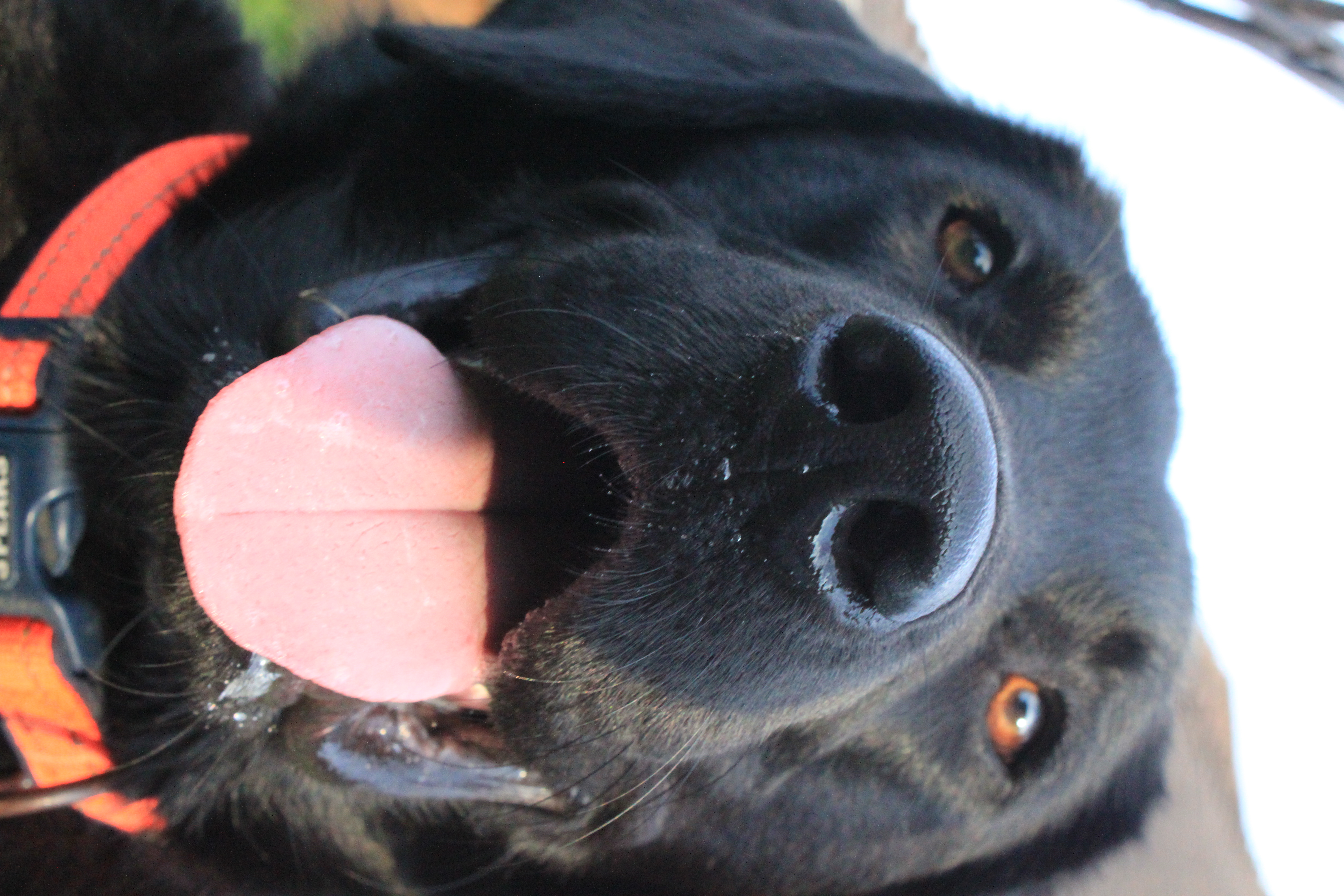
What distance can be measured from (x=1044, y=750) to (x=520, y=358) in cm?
112

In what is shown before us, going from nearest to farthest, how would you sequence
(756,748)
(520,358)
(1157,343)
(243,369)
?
(520,358) < (243,369) < (756,748) < (1157,343)

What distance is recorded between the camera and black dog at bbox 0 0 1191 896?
99 centimetres

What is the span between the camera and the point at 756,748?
146cm

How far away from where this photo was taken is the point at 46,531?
49.4 inches

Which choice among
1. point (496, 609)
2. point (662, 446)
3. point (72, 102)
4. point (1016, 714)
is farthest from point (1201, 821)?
point (72, 102)

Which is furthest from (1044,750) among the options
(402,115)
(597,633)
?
(402,115)

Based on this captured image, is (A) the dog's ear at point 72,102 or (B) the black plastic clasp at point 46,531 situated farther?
(A) the dog's ear at point 72,102

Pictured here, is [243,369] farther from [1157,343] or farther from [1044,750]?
[1157,343]

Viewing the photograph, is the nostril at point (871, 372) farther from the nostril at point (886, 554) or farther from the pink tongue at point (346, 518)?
the pink tongue at point (346, 518)

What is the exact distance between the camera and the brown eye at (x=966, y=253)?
→ 5.19 ft

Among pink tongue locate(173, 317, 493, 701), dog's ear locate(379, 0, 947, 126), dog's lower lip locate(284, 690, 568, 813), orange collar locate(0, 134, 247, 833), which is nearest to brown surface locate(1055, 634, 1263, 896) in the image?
dog's ear locate(379, 0, 947, 126)

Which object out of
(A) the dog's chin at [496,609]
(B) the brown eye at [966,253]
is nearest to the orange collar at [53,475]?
(A) the dog's chin at [496,609]

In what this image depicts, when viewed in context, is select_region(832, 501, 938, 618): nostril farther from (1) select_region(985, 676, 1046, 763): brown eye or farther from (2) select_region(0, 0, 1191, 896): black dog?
(1) select_region(985, 676, 1046, 763): brown eye

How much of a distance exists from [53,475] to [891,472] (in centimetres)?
108
